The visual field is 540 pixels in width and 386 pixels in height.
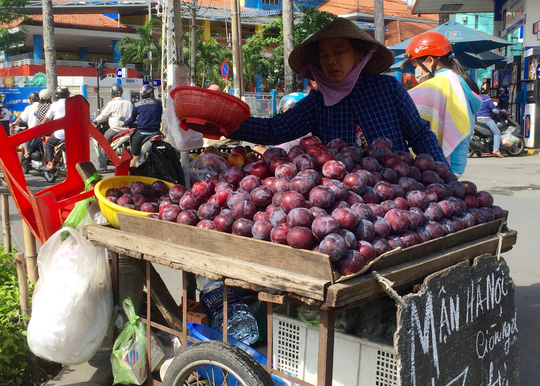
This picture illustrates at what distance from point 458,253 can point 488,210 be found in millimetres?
421

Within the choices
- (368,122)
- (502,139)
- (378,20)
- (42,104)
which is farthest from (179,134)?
(378,20)

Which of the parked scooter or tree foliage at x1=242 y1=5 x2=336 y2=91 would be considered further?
tree foliage at x1=242 y1=5 x2=336 y2=91

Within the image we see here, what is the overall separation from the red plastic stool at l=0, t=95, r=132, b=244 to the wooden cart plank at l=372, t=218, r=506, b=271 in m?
1.79

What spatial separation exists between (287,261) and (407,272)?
16.3 inches

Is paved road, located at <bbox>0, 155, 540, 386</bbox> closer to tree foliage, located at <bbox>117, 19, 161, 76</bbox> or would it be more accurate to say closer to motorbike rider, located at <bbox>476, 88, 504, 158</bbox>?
motorbike rider, located at <bbox>476, 88, 504, 158</bbox>

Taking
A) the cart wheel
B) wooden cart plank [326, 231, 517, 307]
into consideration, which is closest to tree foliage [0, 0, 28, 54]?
the cart wheel

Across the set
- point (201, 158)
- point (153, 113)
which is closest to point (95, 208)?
point (201, 158)

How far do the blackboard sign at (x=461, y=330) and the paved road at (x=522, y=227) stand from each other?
37.1 inches

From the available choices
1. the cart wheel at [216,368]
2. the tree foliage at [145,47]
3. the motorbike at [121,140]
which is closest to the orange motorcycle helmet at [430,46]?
the cart wheel at [216,368]

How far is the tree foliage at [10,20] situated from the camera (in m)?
27.2

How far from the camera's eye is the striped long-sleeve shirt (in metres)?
2.89

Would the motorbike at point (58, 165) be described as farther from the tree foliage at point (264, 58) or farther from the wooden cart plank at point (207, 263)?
the tree foliage at point (264, 58)

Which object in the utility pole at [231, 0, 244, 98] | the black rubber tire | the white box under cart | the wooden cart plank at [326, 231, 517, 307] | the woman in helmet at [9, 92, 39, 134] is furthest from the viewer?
the utility pole at [231, 0, 244, 98]

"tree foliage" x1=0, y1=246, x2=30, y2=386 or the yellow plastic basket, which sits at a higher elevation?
the yellow plastic basket
